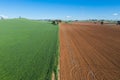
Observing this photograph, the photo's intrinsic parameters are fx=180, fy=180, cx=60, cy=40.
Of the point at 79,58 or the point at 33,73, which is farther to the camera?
the point at 79,58

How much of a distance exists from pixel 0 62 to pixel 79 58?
226 inches

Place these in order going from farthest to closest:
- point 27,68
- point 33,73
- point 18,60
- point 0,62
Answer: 1. point 18,60
2. point 0,62
3. point 27,68
4. point 33,73

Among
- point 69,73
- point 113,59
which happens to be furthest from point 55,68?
point 113,59

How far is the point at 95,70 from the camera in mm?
10875

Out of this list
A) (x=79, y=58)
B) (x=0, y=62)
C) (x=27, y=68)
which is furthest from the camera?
(x=79, y=58)

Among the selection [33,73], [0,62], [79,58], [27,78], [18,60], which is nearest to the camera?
[27,78]

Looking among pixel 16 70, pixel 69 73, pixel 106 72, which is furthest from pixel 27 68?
pixel 106 72

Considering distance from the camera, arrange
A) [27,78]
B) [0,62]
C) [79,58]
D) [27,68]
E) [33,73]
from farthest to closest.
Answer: [79,58] → [0,62] → [27,68] → [33,73] → [27,78]

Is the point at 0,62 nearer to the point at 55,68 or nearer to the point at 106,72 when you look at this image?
the point at 55,68

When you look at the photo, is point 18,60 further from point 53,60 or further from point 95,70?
point 95,70

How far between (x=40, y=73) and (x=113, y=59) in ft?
22.1

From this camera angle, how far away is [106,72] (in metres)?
10.6

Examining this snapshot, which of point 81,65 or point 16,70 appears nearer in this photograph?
point 16,70

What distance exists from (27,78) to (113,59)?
7760 mm
